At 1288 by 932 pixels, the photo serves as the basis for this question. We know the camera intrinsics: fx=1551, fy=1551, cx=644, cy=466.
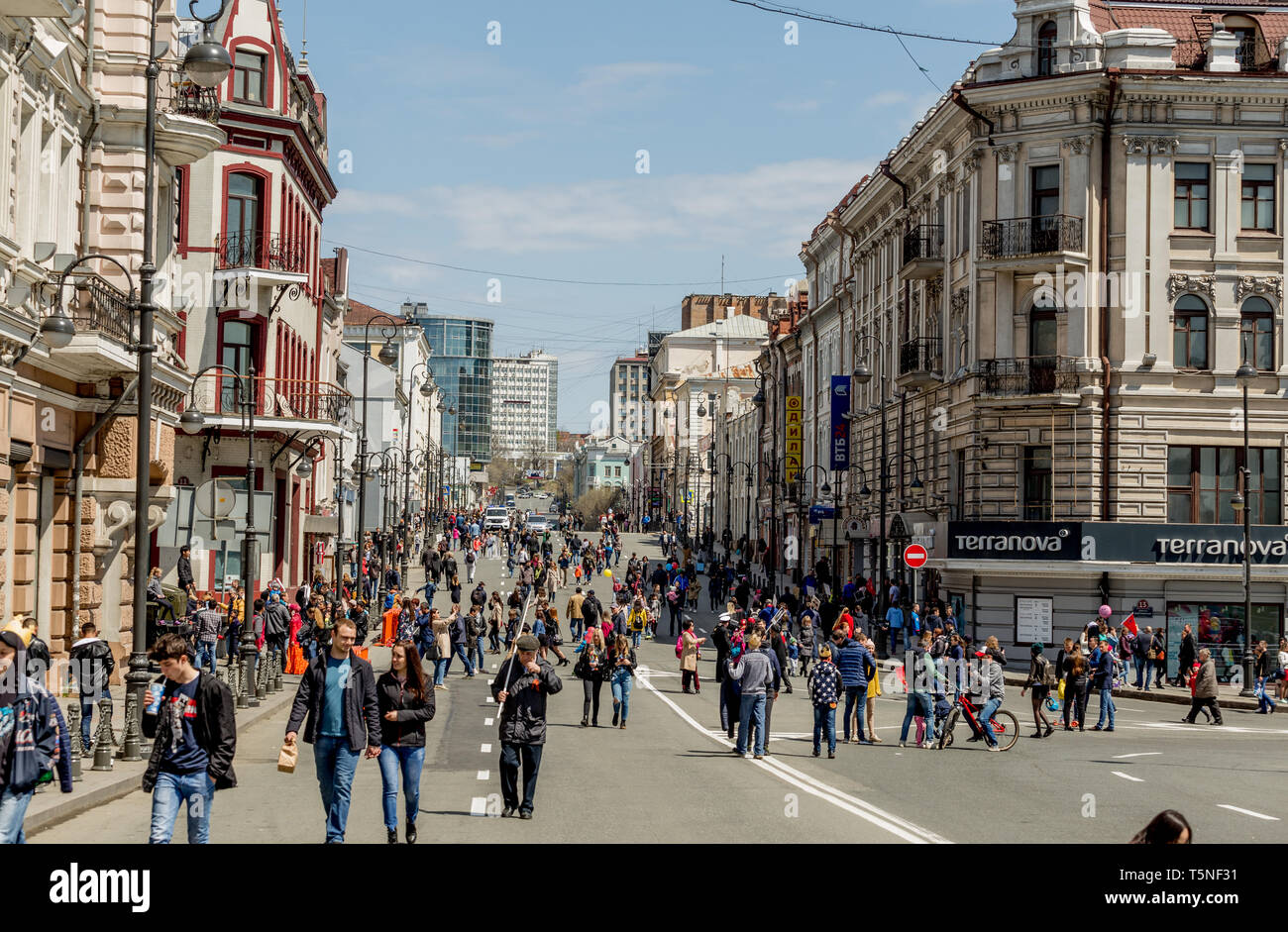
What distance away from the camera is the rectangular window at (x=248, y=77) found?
1731 inches

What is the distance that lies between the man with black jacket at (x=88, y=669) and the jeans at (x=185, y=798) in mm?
7467

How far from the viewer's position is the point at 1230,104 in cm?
4197

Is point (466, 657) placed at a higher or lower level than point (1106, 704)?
lower

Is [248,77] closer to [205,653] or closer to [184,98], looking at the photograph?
[184,98]

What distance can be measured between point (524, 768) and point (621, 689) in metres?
10.5

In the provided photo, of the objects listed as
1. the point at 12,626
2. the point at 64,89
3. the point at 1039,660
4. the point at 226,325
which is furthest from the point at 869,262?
the point at 12,626

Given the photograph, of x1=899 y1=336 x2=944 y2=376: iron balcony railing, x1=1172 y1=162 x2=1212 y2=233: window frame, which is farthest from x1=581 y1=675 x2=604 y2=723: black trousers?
x1=899 y1=336 x2=944 y2=376: iron balcony railing

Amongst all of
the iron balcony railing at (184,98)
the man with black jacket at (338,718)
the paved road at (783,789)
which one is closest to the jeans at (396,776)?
the man with black jacket at (338,718)

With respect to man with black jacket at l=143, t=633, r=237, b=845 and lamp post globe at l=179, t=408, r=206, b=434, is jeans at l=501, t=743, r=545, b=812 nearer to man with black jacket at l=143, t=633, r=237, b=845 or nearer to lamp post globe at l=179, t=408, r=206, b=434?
man with black jacket at l=143, t=633, r=237, b=845

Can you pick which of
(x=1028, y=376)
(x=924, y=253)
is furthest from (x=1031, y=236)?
(x=924, y=253)

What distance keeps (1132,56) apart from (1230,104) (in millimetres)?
2929

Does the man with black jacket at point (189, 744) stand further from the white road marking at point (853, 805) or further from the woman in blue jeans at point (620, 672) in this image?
the woman in blue jeans at point (620, 672)

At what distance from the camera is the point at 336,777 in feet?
39.1
